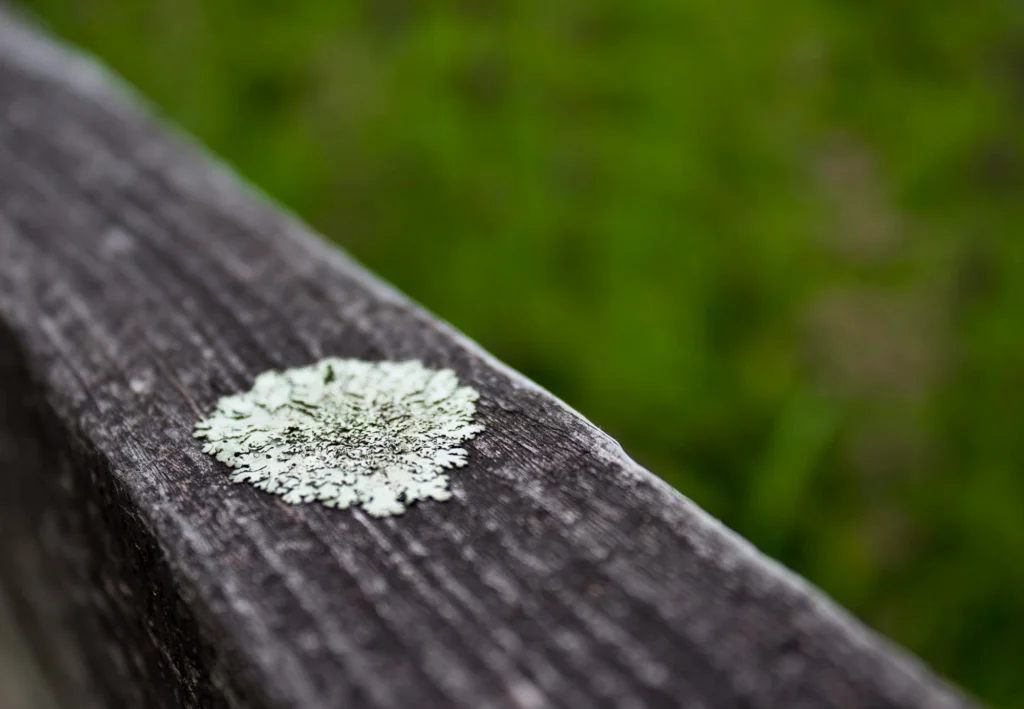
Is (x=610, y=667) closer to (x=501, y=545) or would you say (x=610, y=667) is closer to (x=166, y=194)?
(x=501, y=545)

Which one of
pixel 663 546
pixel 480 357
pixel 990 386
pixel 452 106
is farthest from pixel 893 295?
pixel 663 546

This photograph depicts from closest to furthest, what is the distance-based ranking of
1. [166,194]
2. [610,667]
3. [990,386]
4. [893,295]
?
[610,667] → [166,194] → [990,386] → [893,295]

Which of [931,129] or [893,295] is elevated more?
[931,129]

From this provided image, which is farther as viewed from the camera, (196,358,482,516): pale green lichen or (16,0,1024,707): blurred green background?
(16,0,1024,707): blurred green background

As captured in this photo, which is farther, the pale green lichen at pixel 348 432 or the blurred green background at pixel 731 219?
the blurred green background at pixel 731 219
